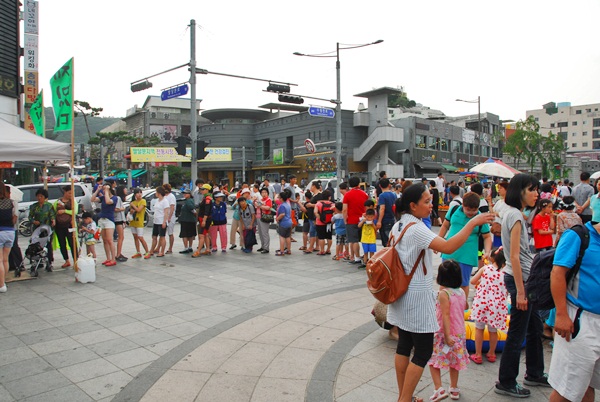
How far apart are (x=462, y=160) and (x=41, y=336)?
49507 millimetres

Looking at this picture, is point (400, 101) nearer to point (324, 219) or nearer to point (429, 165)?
point (429, 165)

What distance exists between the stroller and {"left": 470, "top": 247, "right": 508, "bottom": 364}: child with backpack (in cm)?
807

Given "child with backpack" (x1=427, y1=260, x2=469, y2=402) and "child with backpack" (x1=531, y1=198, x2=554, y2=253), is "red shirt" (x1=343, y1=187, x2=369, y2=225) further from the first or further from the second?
"child with backpack" (x1=427, y1=260, x2=469, y2=402)

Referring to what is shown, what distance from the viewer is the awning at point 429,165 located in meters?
41.4

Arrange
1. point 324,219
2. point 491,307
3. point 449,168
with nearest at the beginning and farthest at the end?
1. point 491,307
2. point 324,219
3. point 449,168

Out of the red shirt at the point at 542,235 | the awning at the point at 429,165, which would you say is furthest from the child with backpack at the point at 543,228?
the awning at the point at 429,165

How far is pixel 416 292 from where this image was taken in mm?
3209

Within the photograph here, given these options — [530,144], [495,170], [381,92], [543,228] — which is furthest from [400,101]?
[543,228]

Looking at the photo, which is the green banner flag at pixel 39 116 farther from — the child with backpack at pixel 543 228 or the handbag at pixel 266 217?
the child with backpack at pixel 543 228

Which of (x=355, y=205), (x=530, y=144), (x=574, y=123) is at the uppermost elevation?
(x=574, y=123)

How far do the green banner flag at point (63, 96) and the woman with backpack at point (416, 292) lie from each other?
740 centimetres

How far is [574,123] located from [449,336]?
102 metres

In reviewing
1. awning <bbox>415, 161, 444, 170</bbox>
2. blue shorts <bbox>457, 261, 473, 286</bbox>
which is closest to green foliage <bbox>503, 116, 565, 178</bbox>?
awning <bbox>415, 161, 444, 170</bbox>

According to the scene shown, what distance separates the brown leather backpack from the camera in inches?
123
